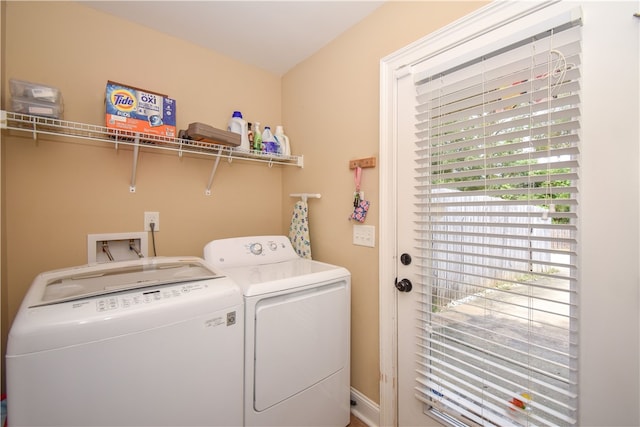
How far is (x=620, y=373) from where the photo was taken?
33.9 inches

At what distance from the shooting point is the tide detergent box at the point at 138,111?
1384 millimetres

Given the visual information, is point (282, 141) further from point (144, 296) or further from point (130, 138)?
point (144, 296)

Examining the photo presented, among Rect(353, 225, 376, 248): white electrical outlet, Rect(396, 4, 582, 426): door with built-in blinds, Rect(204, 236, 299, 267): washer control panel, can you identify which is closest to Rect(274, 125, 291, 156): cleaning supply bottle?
Rect(204, 236, 299, 267): washer control panel

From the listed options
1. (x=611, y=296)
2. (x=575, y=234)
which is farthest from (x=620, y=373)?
(x=575, y=234)

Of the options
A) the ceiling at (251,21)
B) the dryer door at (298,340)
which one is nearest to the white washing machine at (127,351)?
the dryer door at (298,340)

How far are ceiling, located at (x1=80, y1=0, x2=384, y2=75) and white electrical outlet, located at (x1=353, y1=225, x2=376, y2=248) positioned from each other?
127 centimetres

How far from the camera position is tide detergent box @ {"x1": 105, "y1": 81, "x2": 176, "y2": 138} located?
1.38 metres

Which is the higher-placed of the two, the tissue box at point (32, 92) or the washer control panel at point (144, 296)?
the tissue box at point (32, 92)

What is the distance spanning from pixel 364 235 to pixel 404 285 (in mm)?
367

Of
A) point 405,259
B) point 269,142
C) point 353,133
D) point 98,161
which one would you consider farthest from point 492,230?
point 98,161

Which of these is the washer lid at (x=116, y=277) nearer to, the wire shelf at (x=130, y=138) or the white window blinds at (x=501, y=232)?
the wire shelf at (x=130, y=138)

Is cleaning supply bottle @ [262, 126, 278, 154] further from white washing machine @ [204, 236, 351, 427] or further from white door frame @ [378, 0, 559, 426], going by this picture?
white door frame @ [378, 0, 559, 426]

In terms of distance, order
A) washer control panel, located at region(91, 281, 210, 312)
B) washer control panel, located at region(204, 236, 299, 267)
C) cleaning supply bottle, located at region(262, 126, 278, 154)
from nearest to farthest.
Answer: washer control panel, located at region(91, 281, 210, 312) → washer control panel, located at region(204, 236, 299, 267) → cleaning supply bottle, located at region(262, 126, 278, 154)

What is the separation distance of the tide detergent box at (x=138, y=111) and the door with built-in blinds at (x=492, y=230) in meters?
1.30
